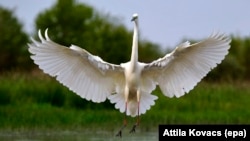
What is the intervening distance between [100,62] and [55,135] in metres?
2.25

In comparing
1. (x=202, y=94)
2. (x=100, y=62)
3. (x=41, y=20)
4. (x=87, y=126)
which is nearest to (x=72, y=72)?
(x=100, y=62)

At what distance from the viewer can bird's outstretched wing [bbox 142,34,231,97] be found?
1124 cm

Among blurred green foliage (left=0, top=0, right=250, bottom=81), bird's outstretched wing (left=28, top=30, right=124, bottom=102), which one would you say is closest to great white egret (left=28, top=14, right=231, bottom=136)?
bird's outstretched wing (left=28, top=30, right=124, bottom=102)

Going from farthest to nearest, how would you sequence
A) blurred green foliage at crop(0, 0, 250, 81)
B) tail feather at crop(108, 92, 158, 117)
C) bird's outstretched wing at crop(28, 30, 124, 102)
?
1. blurred green foliage at crop(0, 0, 250, 81)
2. tail feather at crop(108, 92, 158, 117)
3. bird's outstretched wing at crop(28, 30, 124, 102)

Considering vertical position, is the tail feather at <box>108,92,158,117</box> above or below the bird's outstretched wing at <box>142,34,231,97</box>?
below

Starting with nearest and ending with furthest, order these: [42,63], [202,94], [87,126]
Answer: [42,63], [87,126], [202,94]

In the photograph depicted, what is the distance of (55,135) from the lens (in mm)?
13266

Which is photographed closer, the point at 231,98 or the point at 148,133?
the point at 148,133

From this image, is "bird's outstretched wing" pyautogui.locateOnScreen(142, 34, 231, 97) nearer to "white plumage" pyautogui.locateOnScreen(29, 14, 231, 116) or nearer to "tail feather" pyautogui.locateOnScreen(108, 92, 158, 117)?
"white plumage" pyautogui.locateOnScreen(29, 14, 231, 116)

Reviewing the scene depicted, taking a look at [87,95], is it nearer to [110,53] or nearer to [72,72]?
[72,72]

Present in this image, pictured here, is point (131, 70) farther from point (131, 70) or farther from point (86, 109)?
point (86, 109)

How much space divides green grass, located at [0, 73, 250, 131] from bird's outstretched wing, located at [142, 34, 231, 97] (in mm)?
2700

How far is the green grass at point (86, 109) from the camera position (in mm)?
15055

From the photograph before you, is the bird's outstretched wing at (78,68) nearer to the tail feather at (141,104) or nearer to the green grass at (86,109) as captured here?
the tail feather at (141,104)
